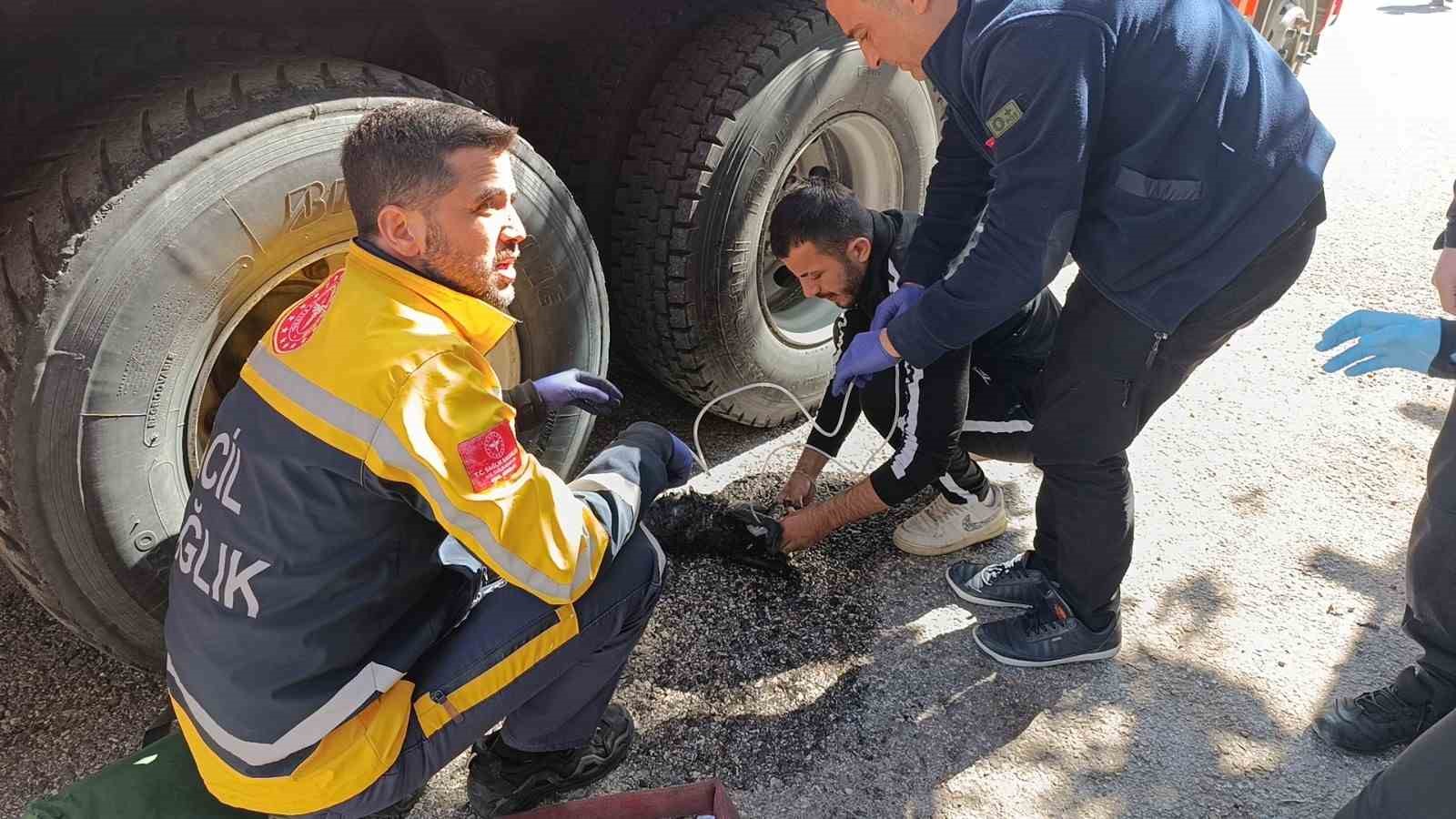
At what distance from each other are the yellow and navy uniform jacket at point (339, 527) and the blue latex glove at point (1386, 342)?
1530 mm

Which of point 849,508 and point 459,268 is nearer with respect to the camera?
point 459,268

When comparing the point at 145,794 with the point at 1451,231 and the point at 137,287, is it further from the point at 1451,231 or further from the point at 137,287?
the point at 1451,231

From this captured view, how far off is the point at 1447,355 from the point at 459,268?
1.79 metres

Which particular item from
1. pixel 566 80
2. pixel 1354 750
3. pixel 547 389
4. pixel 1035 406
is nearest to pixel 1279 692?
pixel 1354 750

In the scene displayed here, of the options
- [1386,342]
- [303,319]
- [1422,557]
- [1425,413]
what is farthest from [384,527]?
[1425,413]

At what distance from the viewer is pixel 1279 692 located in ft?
7.52

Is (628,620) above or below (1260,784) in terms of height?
above

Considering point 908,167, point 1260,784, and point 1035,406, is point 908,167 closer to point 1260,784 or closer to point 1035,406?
point 1035,406

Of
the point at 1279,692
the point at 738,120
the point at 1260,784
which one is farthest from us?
the point at 738,120

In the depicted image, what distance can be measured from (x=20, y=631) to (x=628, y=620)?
1484mm

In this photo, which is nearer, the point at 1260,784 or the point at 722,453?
the point at 1260,784

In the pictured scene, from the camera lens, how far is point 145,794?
1.70 m

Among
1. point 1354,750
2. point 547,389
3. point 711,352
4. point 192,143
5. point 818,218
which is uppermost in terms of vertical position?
point 192,143

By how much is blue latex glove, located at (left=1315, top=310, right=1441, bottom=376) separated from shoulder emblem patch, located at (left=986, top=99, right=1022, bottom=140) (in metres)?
0.82
